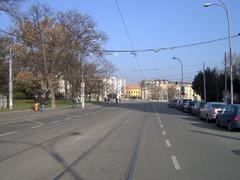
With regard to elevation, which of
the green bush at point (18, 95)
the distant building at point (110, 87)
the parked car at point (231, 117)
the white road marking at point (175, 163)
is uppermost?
the distant building at point (110, 87)

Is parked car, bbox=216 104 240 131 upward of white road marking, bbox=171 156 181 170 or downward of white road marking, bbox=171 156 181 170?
upward

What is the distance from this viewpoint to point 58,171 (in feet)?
32.0

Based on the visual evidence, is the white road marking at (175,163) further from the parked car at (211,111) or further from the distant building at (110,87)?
the distant building at (110,87)

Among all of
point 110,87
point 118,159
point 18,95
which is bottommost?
point 118,159

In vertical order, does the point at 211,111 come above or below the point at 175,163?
above

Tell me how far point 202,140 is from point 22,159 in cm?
768

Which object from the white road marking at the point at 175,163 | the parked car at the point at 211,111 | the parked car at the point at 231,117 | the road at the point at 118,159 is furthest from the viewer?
the parked car at the point at 211,111

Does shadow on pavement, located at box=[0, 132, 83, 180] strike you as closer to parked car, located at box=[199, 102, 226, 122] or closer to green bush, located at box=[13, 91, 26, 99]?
parked car, located at box=[199, 102, 226, 122]

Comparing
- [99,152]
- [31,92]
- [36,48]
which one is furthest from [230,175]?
[31,92]

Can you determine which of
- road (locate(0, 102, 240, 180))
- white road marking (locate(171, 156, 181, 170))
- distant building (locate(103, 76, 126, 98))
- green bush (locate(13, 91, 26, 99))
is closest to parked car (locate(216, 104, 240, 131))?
road (locate(0, 102, 240, 180))

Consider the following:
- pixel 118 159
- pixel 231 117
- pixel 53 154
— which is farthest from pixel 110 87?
pixel 118 159

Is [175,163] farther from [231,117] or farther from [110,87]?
[110,87]

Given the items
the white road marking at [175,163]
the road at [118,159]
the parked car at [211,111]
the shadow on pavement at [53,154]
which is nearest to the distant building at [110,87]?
the parked car at [211,111]

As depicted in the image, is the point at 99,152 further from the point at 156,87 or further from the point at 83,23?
the point at 156,87
